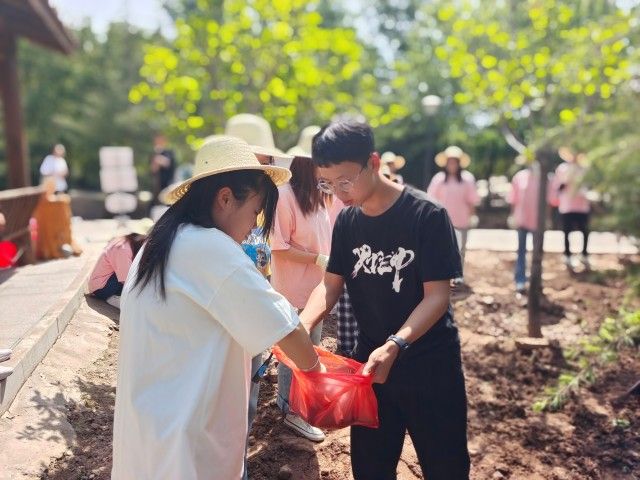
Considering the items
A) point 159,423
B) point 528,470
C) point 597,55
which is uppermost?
point 597,55

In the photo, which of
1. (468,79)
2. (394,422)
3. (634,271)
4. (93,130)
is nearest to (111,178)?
(468,79)

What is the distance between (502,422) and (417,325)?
3.17m

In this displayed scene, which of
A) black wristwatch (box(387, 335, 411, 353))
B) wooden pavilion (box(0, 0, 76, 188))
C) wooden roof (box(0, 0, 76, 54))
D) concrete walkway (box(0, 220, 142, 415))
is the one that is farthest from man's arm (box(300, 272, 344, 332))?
wooden pavilion (box(0, 0, 76, 188))

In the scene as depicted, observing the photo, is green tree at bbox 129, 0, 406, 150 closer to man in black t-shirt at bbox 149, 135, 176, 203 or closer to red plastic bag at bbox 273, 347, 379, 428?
man in black t-shirt at bbox 149, 135, 176, 203

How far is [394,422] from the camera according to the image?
249 centimetres

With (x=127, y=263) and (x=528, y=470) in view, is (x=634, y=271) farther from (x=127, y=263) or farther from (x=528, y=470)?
(x=127, y=263)

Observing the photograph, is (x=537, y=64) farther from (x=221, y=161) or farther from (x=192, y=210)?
(x=192, y=210)

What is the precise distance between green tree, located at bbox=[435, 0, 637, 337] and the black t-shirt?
4145 mm

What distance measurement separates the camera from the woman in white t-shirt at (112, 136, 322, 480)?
5.47 feet

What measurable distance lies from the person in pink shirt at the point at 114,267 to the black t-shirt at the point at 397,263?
1836 millimetres

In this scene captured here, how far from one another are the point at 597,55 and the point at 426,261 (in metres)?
4.78

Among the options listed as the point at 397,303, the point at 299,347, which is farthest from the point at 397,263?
the point at 299,347

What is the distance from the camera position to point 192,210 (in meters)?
1.81

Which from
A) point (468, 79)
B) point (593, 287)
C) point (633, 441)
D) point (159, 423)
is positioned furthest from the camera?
point (593, 287)
